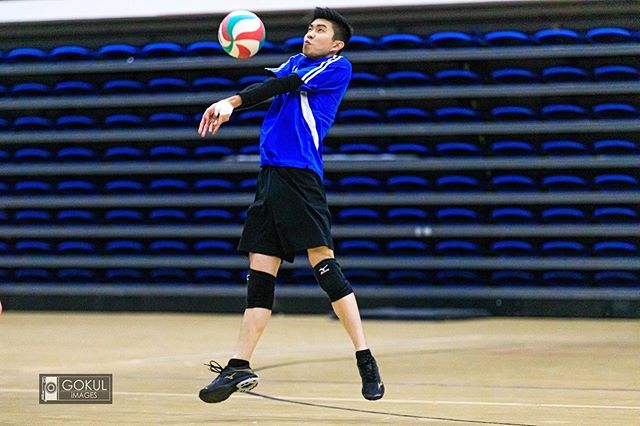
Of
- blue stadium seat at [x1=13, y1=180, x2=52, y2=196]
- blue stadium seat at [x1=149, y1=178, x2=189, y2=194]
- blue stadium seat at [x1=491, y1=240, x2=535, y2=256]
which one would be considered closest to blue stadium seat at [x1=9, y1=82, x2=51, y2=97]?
blue stadium seat at [x1=13, y1=180, x2=52, y2=196]

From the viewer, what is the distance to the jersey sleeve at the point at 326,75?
5289 millimetres

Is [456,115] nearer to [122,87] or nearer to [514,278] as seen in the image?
[514,278]

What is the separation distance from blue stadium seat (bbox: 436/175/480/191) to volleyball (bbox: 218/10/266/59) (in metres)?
6.43

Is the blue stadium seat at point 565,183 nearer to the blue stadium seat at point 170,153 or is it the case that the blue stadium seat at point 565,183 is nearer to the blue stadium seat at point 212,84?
the blue stadium seat at point 212,84

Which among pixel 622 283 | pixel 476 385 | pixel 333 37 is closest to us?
pixel 333 37

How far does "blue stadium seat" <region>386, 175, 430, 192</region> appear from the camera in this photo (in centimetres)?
1209

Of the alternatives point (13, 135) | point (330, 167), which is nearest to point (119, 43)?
point (13, 135)

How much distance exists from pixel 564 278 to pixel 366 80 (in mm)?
2804

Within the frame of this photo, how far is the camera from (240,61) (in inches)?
498

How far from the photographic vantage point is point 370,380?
5.18 metres

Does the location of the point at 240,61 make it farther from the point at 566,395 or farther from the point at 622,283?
the point at 566,395

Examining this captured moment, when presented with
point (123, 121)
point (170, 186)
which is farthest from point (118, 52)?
point (170, 186)

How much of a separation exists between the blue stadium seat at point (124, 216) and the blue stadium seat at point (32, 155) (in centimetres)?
94

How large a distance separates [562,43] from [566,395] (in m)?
6.70
